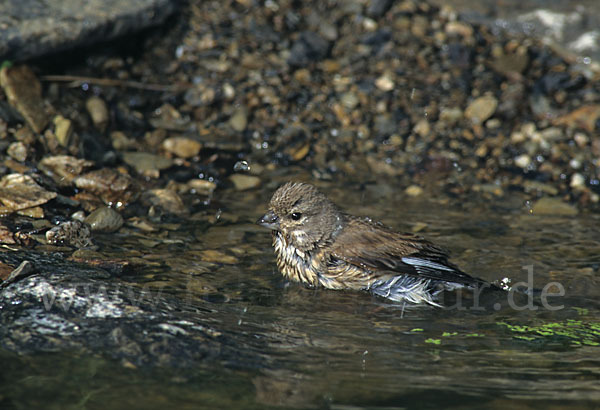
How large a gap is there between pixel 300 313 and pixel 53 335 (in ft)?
6.12

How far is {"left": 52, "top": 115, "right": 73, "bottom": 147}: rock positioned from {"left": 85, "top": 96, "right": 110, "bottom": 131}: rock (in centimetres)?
35

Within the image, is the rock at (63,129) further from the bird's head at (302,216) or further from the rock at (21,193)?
the bird's head at (302,216)

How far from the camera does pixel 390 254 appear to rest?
253 inches

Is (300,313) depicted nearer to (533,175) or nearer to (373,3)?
(533,175)

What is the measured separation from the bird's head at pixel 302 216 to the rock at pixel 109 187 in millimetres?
1579

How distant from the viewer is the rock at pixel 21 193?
6.68 m

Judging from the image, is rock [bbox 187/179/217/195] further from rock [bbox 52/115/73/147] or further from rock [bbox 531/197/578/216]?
rock [bbox 531/197/578/216]

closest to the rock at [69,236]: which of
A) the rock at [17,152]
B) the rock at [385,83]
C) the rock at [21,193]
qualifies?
the rock at [21,193]

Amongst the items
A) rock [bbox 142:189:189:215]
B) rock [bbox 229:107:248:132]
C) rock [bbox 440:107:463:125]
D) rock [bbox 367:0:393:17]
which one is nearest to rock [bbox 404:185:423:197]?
rock [bbox 440:107:463:125]

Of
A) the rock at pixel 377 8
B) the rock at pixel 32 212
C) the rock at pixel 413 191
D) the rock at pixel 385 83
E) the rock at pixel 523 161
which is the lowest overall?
the rock at pixel 32 212

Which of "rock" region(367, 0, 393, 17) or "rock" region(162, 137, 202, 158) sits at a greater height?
"rock" region(367, 0, 393, 17)

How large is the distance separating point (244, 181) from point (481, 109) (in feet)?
9.88

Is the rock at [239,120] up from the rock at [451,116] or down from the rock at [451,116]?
down

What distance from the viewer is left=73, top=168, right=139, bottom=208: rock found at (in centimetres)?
734
